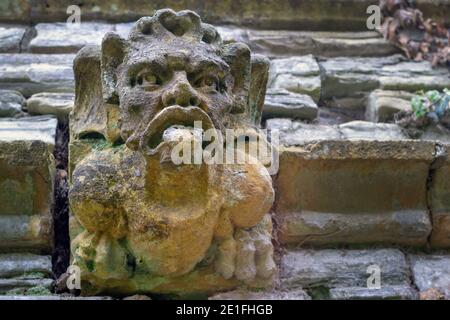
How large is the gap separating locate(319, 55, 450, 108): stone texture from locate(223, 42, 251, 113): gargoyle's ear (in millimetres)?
1005

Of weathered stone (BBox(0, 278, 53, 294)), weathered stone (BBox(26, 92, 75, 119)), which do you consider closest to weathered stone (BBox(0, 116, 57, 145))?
weathered stone (BBox(26, 92, 75, 119))

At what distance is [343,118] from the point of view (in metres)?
2.88

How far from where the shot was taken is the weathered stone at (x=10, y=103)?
102 inches

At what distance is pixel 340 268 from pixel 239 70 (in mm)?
676

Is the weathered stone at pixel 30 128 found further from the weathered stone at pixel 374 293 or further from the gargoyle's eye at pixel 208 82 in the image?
the weathered stone at pixel 374 293

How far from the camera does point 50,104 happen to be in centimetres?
256

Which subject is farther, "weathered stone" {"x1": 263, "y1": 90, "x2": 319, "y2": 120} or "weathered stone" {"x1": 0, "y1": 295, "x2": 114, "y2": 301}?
"weathered stone" {"x1": 263, "y1": 90, "x2": 319, "y2": 120}

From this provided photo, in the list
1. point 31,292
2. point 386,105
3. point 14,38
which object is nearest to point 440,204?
point 386,105

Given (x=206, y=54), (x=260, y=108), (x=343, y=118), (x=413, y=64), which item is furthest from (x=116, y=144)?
(x=413, y=64)

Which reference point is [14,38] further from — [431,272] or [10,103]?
[431,272]

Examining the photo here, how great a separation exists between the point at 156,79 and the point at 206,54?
0.52 feet

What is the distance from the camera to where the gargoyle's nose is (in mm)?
1761

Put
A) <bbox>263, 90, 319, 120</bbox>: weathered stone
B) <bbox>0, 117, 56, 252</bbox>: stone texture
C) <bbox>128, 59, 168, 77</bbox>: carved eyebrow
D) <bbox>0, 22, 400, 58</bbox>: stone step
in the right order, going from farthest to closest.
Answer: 1. <bbox>0, 22, 400, 58</bbox>: stone step
2. <bbox>263, 90, 319, 120</bbox>: weathered stone
3. <bbox>0, 117, 56, 252</bbox>: stone texture
4. <bbox>128, 59, 168, 77</bbox>: carved eyebrow

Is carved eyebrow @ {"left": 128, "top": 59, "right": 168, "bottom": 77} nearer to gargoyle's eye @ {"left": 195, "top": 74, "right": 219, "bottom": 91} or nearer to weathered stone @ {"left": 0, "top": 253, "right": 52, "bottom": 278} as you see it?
gargoyle's eye @ {"left": 195, "top": 74, "right": 219, "bottom": 91}
